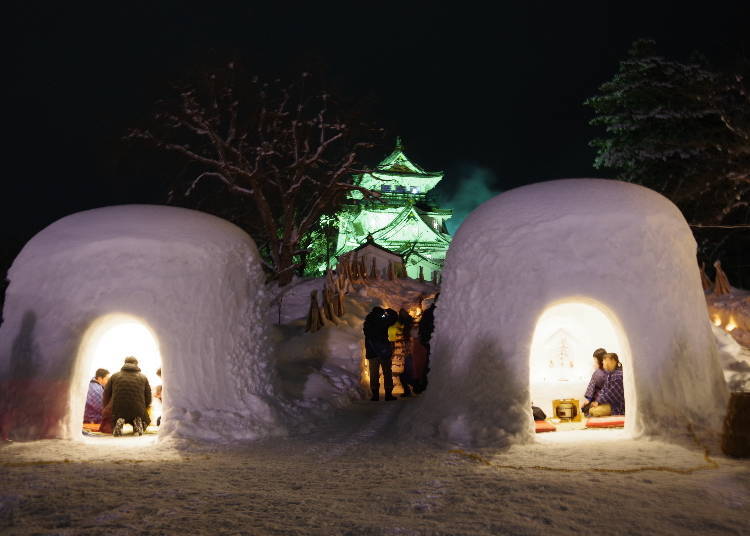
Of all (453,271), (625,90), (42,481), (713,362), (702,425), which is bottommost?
(42,481)

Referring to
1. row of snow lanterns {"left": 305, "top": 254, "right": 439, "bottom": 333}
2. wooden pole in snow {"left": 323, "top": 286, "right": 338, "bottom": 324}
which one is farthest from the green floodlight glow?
wooden pole in snow {"left": 323, "top": 286, "right": 338, "bottom": 324}

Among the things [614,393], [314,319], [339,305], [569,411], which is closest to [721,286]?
[614,393]

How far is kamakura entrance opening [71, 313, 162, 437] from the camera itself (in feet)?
24.5

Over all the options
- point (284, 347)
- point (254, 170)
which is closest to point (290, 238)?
point (254, 170)

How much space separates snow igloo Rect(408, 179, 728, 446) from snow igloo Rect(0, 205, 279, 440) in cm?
243

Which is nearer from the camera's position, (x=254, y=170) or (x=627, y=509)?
(x=627, y=509)

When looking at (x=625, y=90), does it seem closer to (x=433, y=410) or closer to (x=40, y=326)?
(x=433, y=410)

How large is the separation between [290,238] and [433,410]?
14.3m

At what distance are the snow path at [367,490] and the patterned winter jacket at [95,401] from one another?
156 centimetres

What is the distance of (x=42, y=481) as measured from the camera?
507 centimetres

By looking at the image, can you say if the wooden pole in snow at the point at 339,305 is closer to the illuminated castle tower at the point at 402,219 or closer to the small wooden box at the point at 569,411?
the small wooden box at the point at 569,411

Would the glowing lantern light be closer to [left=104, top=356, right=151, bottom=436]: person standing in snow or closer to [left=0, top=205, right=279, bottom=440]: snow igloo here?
[left=0, top=205, right=279, bottom=440]: snow igloo

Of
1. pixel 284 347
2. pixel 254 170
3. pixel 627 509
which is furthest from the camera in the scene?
pixel 254 170

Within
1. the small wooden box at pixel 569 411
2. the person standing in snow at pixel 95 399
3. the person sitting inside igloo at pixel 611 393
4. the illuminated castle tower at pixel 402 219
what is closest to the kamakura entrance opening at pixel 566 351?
the small wooden box at pixel 569 411
